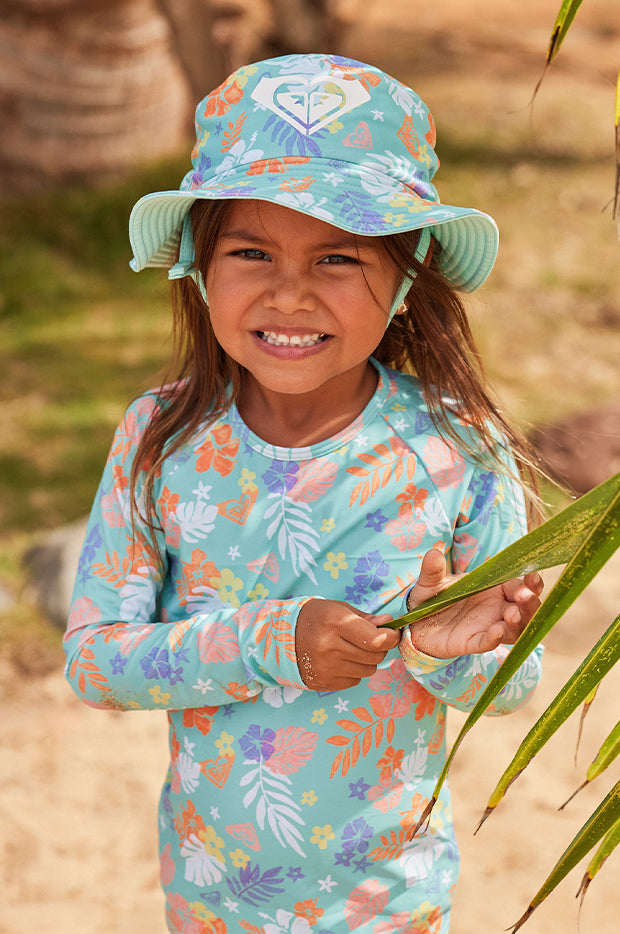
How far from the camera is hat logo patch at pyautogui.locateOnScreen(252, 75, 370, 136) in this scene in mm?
1163

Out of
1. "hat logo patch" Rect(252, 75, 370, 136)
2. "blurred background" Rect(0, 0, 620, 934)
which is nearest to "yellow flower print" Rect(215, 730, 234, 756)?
"hat logo patch" Rect(252, 75, 370, 136)

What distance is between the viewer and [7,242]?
198 inches

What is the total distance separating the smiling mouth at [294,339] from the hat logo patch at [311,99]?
8.3 inches

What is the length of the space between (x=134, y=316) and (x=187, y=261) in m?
3.53

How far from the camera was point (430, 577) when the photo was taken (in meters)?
1.08

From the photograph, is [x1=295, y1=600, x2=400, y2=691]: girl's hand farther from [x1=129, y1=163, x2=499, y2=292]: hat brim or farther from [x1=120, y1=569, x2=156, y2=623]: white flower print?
[x1=129, y1=163, x2=499, y2=292]: hat brim

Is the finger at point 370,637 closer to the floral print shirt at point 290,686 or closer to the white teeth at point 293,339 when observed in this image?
the floral print shirt at point 290,686

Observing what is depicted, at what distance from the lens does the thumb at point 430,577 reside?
107 centimetres

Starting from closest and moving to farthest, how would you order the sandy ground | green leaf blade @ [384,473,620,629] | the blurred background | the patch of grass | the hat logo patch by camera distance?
green leaf blade @ [384,473,620,629], the hat logo patch, the sandy ground, the blurred background, the patch of grass

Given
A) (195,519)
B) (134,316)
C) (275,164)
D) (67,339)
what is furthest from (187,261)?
(134,316)

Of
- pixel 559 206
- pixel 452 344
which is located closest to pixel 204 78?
pixel 559 206

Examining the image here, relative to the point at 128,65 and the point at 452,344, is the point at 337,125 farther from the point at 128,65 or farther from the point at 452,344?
the point at 128,65

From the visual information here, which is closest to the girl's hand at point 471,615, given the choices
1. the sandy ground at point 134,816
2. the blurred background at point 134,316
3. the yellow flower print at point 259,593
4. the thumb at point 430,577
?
the thumb at point 430,577

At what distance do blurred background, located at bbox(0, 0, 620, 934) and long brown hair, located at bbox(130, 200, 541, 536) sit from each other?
2.57 ft
